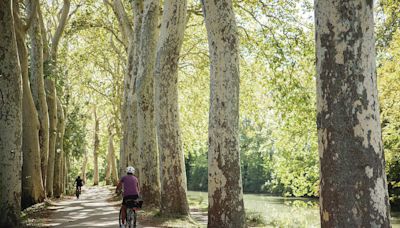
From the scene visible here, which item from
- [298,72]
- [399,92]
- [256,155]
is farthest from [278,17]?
[256,155]

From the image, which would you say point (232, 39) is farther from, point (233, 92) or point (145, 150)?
point (145, 150)

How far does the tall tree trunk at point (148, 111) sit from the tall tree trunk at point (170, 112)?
341cm

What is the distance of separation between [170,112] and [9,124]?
16.3 feet

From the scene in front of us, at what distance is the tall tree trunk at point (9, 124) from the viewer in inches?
478

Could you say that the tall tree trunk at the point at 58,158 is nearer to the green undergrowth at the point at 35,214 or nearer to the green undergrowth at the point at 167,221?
the green undergrowth at the point at 35,214

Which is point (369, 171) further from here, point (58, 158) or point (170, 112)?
point (58, 158)

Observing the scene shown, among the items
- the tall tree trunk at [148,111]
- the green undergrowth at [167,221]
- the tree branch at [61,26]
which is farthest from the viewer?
the tree branch at [61,26]

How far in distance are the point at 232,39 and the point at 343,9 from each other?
5.90 meters

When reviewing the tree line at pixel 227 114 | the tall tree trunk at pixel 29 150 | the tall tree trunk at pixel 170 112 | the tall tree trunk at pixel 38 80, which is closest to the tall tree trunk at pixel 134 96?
the tree line at pixel 227 114

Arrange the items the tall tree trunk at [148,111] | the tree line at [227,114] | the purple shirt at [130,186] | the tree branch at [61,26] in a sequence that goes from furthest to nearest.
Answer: the tree branch at [61,26] → the tall tree trunk at [148,111] → the purple shirt at [130,186] → the tree line at [227,114]

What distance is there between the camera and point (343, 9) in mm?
4883

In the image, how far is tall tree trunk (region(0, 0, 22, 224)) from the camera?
12133mm

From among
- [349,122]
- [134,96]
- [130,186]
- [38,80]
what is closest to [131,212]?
[130,186]

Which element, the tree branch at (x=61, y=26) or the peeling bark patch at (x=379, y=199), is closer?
the peeling bark patch at (x=379, y=199)
